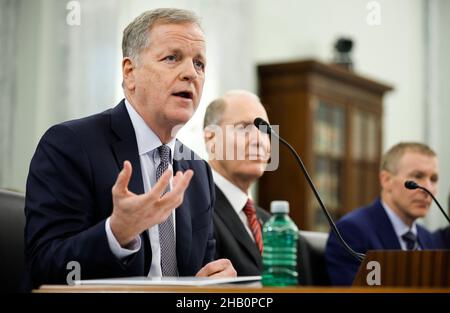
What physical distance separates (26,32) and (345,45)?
10.6 ft

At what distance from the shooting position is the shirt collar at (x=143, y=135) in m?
2.15

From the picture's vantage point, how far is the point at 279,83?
6.39 metres

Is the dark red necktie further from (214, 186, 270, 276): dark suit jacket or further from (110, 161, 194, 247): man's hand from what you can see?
(110, 161, 194, 247): man's hand

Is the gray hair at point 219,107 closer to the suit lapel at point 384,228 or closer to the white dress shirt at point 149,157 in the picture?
the suit lapel at point 384,228

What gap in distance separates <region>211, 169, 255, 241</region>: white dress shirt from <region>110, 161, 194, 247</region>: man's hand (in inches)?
55.4

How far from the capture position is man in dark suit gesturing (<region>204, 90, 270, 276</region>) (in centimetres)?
281

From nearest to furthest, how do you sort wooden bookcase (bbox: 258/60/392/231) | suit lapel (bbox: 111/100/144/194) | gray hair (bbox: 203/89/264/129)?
suit lapel (bbox: 111/100/144/194), gray hair (bbox: 203/89/264/129), wooden bookcase (bbox: 258/60/392/231)

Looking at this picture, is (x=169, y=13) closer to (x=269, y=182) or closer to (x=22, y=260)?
(x=22, y=260)

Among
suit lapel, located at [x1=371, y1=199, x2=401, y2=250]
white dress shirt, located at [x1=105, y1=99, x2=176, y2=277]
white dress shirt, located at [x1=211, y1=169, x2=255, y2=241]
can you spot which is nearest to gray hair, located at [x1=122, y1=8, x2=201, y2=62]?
white dress shirt, located at [x1=105, y1=99, x2=176, y2=277]

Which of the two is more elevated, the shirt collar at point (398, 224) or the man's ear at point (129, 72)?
the man's ear at point (129, 72)

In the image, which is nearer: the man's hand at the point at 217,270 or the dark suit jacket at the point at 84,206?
the dark suit jacket at the point at 84,206

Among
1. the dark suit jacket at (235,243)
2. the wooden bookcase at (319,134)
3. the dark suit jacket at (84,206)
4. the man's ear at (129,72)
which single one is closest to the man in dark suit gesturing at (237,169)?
the dark suit jacket at (235,243)
